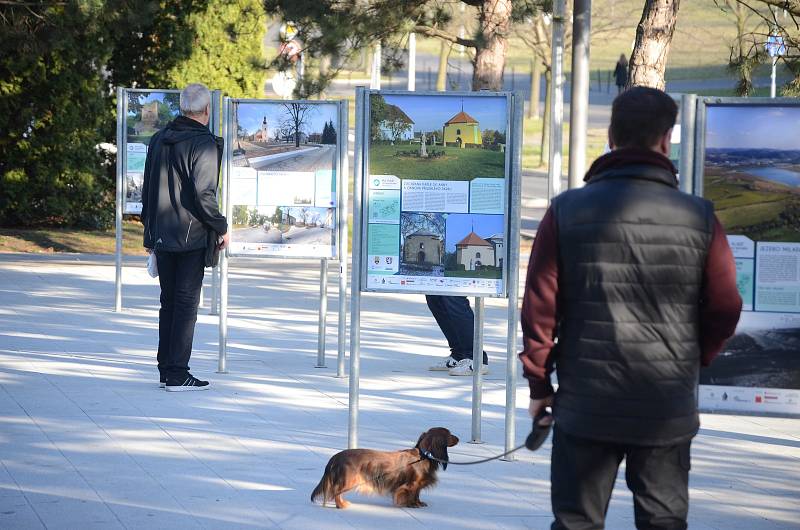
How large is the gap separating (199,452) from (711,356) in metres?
3.65

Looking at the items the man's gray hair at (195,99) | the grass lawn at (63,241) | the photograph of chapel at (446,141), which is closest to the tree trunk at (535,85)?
the grass lawn at (63,241)

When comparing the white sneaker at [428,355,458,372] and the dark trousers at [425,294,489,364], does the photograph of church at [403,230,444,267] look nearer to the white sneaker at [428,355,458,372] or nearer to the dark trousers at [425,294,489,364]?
the dark trousers at [425,294,489,364]

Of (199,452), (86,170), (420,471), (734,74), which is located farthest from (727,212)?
(86,170)

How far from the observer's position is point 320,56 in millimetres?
15609

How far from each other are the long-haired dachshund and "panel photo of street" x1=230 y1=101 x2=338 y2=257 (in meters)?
3.54

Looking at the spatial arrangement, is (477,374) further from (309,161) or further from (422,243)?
(309,161)

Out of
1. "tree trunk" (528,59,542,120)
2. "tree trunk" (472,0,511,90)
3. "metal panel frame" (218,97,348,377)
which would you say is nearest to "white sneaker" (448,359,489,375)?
"metal panel frame" (218,97,348,377)

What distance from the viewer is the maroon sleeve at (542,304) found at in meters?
3.70

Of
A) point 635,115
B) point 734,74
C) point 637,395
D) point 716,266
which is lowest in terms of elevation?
point 637,395

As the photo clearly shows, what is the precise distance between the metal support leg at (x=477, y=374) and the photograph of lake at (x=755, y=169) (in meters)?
1.68

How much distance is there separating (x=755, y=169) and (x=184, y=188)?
4.19 metres

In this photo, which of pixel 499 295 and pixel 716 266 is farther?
pixel 499 295

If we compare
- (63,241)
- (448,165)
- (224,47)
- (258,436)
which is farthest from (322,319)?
(224,47)

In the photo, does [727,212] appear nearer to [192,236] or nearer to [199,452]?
[199,452]
